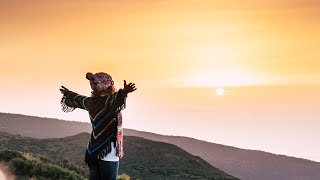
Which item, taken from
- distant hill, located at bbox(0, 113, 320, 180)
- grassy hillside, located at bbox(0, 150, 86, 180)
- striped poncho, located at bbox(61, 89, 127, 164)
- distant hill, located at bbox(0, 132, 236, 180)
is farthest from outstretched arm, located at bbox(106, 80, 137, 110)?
distant hill, located at bbox(0, 113, 320, 180)

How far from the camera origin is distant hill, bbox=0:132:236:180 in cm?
4966

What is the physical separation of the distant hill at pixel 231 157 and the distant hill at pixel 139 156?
110ft

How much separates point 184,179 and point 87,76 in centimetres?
4443

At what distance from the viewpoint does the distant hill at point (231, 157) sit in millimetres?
102875

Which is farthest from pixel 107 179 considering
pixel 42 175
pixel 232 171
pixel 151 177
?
pixel 232 171

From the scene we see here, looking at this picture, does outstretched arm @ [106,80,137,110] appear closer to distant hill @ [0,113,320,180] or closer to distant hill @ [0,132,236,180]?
distant hill @ [0,132,236,180]

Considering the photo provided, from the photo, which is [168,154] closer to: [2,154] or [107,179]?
[2,154]

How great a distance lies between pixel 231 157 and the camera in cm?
11081

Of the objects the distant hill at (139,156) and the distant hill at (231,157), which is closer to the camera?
the distant hill at (139,156)

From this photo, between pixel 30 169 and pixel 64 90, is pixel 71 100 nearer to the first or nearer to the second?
pixel 64 90

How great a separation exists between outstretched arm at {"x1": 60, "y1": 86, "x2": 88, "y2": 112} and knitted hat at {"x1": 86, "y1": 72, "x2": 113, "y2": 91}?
427mm

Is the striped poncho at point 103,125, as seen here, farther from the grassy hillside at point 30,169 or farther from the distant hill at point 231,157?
the distant hill at point 231,157

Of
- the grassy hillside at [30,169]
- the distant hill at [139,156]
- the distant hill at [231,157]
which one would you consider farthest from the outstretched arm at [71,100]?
the distant hill at [231,157]

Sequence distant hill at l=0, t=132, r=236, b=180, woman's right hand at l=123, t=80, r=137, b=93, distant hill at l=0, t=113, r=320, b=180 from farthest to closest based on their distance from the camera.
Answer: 1. distant hill at l=0, t=113, r=320, b=180
2. distant hill at l=0, t=132, r=236, b=180
3. woman's right hand at l=123, t=80, r=137, b=93
